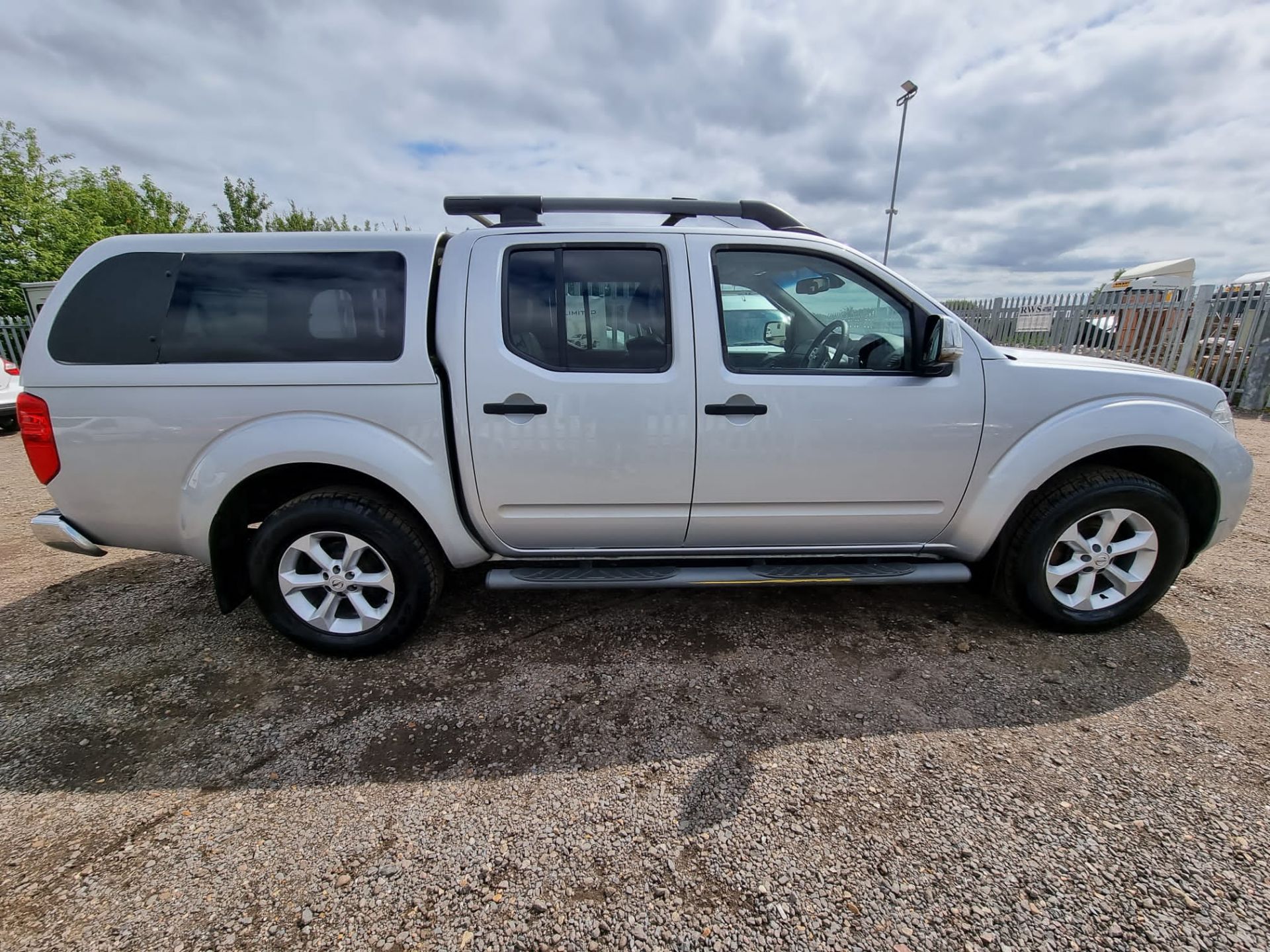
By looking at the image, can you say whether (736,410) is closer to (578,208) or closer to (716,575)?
(716,575)

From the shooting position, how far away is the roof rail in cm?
260

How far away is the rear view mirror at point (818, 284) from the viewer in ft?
8.57

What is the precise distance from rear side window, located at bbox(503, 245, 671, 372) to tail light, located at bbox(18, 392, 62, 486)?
1.97m

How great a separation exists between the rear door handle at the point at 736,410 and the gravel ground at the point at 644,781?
1126mm

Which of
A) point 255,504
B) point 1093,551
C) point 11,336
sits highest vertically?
point 11,336

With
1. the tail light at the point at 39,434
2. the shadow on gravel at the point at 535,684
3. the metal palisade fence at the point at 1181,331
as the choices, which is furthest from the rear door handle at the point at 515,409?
the metal palisade fence at the point at 1181,331

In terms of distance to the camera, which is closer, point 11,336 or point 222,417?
point 222,417

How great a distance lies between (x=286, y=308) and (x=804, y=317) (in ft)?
7.78

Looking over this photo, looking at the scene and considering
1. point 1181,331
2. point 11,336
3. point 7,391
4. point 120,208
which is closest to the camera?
point 7,391

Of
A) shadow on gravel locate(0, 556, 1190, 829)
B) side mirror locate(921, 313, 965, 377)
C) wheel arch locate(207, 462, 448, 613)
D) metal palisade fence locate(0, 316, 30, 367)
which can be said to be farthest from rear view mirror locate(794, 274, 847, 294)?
metal palisade fence locate(0, 316, 30, 367)

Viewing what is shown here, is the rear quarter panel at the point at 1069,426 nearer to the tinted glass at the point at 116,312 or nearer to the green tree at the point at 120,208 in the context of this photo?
the tinted glass at the point at 116,312

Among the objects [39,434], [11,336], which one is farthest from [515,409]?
[11,336]

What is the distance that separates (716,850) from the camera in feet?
5.46

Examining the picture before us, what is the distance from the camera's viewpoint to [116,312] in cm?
237
